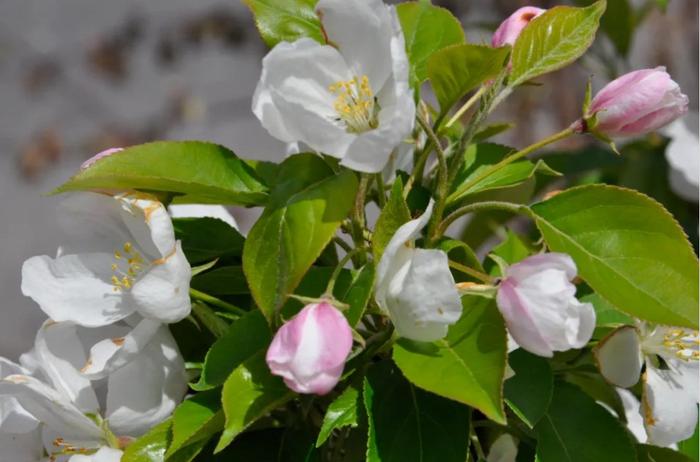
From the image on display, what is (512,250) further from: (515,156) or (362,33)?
(362,33)

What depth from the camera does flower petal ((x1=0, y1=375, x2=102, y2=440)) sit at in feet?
2.11

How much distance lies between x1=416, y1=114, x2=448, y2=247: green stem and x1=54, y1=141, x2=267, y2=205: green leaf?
11cm

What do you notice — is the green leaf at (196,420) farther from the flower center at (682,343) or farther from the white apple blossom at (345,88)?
the flower center at (682,343)

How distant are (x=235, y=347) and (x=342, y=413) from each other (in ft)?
0.27

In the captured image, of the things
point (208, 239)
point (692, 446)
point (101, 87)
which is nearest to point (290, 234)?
point (208, 239)

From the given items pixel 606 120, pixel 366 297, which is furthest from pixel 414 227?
pixel 606 120

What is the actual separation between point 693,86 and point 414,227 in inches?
68.4

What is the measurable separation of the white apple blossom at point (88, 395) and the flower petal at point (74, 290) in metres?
0.02

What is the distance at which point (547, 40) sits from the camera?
65 cm

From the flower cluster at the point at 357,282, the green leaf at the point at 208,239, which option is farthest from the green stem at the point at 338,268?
the green leaf at the point at 208,239

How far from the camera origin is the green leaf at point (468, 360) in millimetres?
540

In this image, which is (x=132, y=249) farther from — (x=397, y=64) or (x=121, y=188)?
(x=397, y=64)

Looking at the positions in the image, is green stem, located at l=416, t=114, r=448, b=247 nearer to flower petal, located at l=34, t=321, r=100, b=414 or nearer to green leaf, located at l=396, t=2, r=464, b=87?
green leaf, located at l=396, t=2, r=464, b=87

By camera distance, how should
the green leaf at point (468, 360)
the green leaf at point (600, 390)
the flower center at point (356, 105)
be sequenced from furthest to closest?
the green leaf at point (600, 390) → the flower center at point (356, 105) → the green leaf at point (468, 360)
